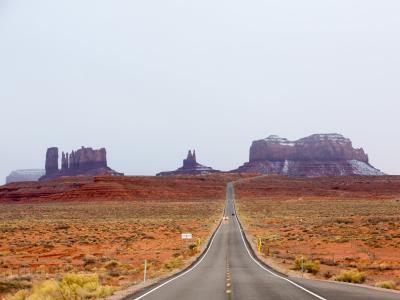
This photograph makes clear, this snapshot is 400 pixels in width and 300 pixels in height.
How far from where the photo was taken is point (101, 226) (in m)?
65.4

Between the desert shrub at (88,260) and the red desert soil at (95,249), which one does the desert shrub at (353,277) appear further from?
the desert shrub at (88,260)

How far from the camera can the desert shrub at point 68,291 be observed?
16.2 m

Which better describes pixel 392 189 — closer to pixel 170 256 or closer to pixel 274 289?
pixel 170 256

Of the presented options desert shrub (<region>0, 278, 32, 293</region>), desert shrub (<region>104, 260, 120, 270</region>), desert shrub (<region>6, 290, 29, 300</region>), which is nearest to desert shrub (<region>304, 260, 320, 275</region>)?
desert shrub (<region>104, 260, 120, 270</region>)

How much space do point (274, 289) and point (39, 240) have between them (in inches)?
1399

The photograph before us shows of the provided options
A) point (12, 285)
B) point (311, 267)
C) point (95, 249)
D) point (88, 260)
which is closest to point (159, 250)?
point (95, 249)

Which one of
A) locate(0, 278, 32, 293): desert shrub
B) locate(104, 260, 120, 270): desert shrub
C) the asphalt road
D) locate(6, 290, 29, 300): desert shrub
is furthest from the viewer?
locate(104, 260, 120, 270): desert shrub

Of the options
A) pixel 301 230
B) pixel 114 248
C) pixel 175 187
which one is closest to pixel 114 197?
pixel 175 187

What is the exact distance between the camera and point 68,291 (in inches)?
659

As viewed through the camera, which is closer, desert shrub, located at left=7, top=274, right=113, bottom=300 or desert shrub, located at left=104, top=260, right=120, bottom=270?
desert shrub, located at left=7, top=274, right=113, bottom=300

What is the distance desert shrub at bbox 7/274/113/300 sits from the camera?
1616cm

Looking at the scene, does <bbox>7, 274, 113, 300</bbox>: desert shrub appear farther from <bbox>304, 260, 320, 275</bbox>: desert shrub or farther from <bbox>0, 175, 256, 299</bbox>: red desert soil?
<bbox>304, 260, 320, 275</bbox>: desert shrub

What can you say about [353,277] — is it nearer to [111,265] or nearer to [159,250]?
[111,265]

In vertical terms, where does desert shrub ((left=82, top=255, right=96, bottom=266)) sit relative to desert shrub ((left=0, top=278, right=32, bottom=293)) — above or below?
below
